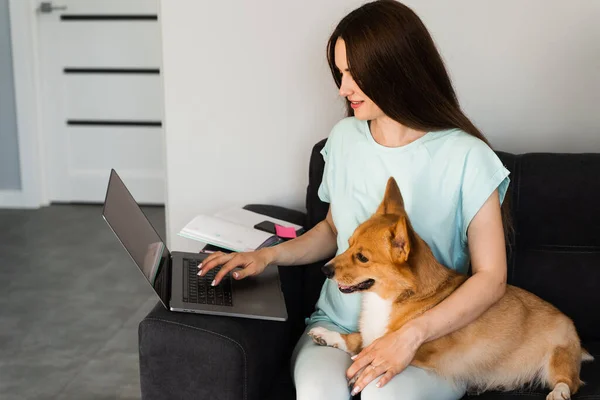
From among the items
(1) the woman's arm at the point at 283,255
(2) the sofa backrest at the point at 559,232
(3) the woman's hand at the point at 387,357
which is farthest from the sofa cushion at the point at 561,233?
(3) the woman's hand at the point at 387,357

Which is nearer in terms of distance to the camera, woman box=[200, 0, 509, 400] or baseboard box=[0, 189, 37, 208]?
woman box=[200, 0, 509, 400]

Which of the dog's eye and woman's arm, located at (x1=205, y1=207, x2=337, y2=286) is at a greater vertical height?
the dog's eye

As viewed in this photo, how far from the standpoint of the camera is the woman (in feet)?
5.61

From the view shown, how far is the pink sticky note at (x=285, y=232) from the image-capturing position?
2.24 metres

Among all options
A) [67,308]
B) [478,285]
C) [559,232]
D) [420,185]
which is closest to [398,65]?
[420,185]

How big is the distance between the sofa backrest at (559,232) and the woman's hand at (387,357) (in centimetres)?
61

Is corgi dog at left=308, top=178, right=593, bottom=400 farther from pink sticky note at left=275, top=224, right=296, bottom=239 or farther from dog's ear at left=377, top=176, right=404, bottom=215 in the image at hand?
pink sticky note at left=275, top=224, right=296, bottom=239

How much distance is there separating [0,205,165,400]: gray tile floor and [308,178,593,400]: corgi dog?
121 cm

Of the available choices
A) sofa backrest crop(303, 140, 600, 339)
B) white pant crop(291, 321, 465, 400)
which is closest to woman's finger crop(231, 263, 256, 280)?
white pant crop(291, 321, 465, 400)

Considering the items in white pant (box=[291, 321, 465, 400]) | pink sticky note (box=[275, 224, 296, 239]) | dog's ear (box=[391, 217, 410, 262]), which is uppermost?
dog's ear (box=[391, 217, 410, 262])

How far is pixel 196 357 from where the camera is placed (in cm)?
172

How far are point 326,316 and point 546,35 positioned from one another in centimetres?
112

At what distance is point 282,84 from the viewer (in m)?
2.56

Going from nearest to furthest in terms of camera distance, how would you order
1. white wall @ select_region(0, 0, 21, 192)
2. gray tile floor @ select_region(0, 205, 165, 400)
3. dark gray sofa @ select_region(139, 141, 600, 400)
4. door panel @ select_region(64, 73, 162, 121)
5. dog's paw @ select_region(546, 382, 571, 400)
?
dog's paw @ select_region(546, 382, 571, 400) < dark gray sofa @ select_region(139, 141, 600, 400) < gray tile floor @ select_region(0, 205, 165, 400) < white wall @ select_region(0, 0, 21, 192) < door panel @ select_region(64, 73, 162, 121)
